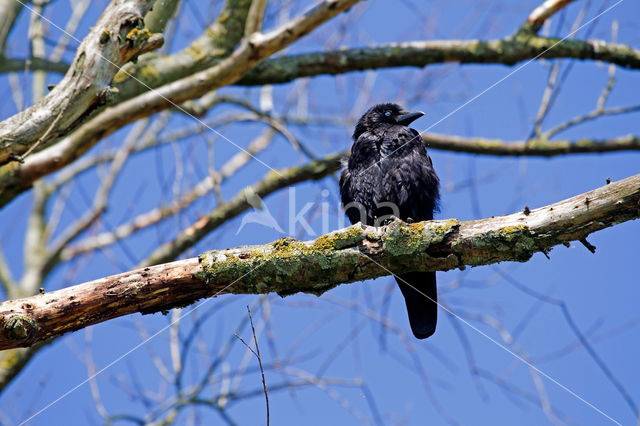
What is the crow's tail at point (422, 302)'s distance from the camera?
15.1ft

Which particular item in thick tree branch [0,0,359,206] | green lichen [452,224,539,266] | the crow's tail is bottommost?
green lichen [452,224,539,266]

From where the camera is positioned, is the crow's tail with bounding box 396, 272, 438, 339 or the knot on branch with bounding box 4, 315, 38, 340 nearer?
the knot on branch with bounding box 4, 315, 38, 340

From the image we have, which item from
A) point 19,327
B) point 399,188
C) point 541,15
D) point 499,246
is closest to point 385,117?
point 399,188

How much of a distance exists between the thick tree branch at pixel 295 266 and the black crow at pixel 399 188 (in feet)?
4.47

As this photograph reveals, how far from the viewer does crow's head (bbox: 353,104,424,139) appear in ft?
17.7

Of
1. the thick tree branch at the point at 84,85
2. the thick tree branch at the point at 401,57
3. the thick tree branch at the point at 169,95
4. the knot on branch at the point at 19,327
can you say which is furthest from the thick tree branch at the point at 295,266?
the thick tree branch at the point at 401,57

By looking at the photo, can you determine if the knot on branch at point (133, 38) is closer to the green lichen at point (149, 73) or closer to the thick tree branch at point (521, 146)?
the green lichen at point (149, 73)

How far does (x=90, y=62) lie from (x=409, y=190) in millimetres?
2367

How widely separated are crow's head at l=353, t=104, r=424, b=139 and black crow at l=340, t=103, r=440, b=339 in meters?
0.25

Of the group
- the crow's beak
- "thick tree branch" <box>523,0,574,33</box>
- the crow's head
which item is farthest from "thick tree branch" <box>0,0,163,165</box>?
"thick tree branch" <box>523,0,574,33</box>

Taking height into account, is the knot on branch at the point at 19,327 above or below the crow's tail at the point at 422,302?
below

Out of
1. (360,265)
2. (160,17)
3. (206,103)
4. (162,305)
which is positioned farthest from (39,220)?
(360,265)

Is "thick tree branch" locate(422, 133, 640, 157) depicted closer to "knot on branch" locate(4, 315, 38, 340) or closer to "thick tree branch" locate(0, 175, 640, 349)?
"thick tree branch" locate(0, 175, 640, 349)

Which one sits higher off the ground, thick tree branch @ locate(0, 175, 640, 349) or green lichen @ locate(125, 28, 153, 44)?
green lichen @ locate(125, 28, 153, 44)
